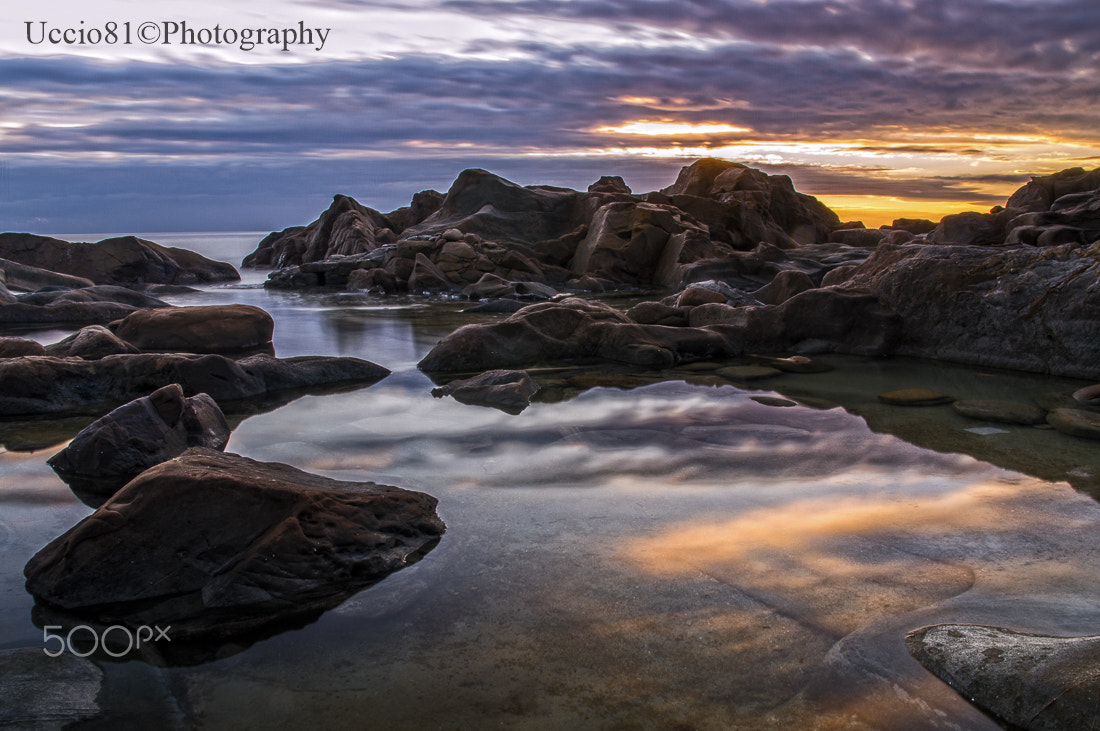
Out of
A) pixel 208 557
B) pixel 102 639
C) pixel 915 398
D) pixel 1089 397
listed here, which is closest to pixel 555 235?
pixel 915 398

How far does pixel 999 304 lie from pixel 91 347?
10.3 metres

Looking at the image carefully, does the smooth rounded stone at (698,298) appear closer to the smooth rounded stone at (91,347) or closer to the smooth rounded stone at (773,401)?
the smooth rounded stone at (773,401)

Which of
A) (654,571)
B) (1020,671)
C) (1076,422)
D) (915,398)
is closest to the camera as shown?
(1020,671)

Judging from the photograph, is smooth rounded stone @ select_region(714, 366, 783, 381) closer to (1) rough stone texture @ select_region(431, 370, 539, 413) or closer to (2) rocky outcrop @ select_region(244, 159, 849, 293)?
(1) rough stone texture @ select_region(431, 370, 539, 413)

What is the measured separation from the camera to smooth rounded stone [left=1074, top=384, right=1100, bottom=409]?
657cm

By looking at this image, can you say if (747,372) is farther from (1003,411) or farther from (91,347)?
(91,347)

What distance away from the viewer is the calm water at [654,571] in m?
2.55

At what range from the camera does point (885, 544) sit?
12.3 ft

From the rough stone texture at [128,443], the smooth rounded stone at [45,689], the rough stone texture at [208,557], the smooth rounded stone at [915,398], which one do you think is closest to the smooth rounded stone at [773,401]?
the smooth rounded stone at [915,398]

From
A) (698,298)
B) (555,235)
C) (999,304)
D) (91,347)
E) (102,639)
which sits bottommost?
(102,639)

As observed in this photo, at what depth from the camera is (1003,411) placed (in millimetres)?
6297

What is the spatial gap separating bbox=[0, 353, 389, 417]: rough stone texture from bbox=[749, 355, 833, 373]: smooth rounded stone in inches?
182

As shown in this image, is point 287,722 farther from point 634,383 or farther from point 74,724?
point 634,383

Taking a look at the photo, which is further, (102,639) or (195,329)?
(195,329)
